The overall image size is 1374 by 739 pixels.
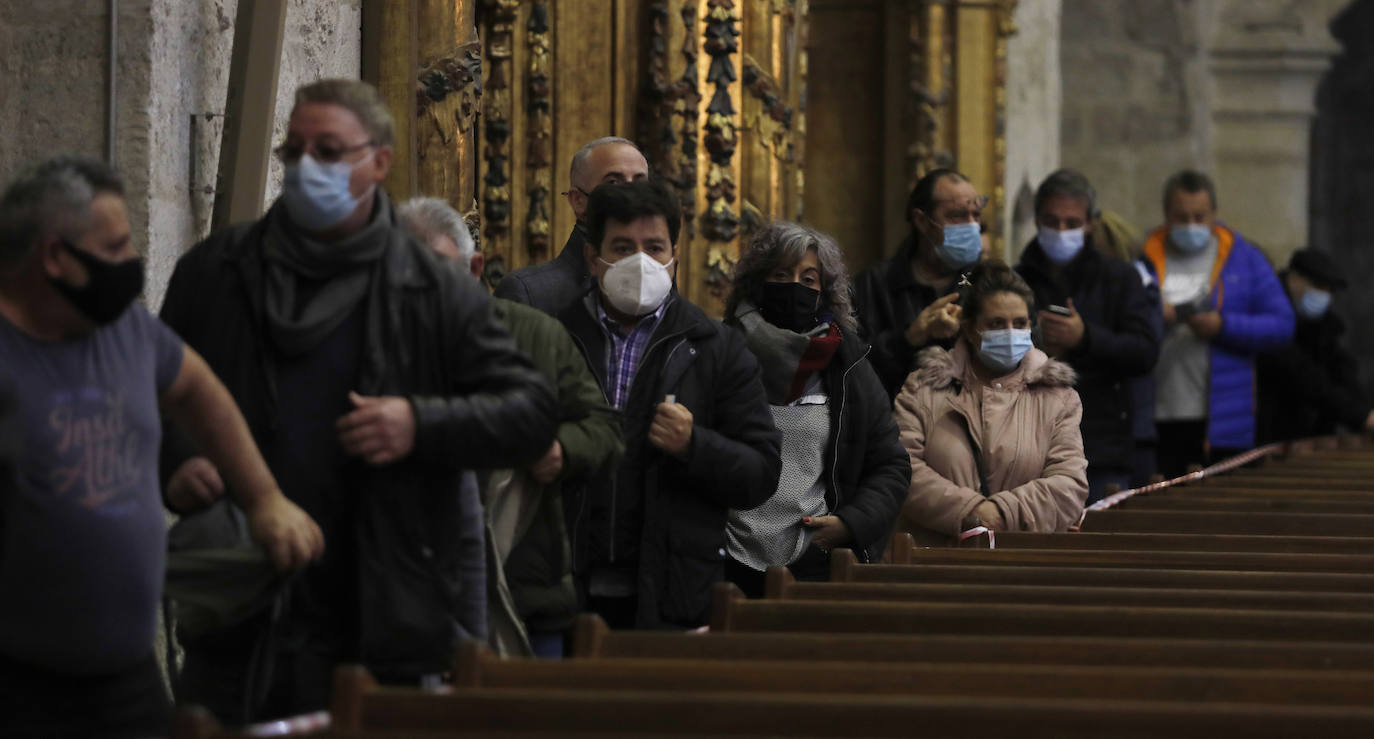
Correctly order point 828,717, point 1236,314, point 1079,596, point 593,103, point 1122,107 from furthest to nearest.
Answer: point 1122,107 → point 1236,314 → point 593,103 → point 1079,596 → point 828,717

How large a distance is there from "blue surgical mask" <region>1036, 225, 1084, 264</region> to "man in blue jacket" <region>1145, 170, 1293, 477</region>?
4.76 ft

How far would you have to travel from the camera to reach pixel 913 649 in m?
3.85

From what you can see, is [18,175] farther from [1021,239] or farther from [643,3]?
[1021,239]

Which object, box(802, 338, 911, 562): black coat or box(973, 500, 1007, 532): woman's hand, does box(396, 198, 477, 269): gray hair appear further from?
box(973, 500, 1007, 532): woman's hand

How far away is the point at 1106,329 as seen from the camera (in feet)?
23.7

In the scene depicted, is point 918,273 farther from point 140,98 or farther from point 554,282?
point 140,98

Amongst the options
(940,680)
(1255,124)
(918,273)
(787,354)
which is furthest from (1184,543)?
(1255,124)

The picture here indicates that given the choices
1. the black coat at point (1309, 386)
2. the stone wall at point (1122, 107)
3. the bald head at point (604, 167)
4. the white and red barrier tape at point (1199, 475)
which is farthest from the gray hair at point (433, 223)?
the stone wall at point (1122, 107)

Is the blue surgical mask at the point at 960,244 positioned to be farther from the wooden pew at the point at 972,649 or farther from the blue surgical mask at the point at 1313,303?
the blue surgical mask at the point at 1313,303

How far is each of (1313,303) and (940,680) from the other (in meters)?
7.37

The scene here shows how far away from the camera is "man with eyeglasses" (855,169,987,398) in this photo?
6.48 m

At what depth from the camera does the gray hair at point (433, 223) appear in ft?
14.4

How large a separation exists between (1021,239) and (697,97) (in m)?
4.14

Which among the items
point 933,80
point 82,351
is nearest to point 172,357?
point 82,351
